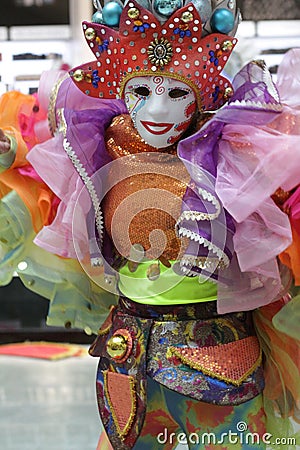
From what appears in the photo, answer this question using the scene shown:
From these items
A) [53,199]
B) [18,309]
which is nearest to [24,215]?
[53,199]

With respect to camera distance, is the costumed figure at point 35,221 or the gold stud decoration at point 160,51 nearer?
the gold stud decoration at point 160,51

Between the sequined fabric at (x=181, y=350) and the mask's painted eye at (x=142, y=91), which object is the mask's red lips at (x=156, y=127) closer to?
the mask's painted eye at (x=142, y=91)

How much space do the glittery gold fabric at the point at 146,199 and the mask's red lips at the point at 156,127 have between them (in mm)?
48

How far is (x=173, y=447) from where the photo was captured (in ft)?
4.49

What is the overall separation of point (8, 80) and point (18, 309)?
3.29 feet

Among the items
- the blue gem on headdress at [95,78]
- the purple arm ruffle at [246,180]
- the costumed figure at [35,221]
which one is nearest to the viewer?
the purple arm ruffle at [246,180]

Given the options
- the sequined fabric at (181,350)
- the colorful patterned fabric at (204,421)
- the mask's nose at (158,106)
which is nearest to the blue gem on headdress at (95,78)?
the mask's nose at (158,106)

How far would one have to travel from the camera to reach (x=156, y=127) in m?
1.26

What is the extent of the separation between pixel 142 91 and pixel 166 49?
0.08m

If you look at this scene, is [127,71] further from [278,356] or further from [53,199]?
[278,356]

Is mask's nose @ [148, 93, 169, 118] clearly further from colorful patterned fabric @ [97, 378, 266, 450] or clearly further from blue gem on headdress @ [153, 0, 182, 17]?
colorful patterned fabric @ [97, 378, 266, 450]

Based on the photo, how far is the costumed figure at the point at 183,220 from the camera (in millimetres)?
1213

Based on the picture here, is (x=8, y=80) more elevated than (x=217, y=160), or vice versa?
(x=217, y=160)

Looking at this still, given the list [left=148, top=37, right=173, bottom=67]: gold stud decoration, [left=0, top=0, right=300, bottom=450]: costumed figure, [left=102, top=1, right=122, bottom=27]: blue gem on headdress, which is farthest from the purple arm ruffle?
[left=102, top=1, right=122, bottom=27]: blue gem on headdress
